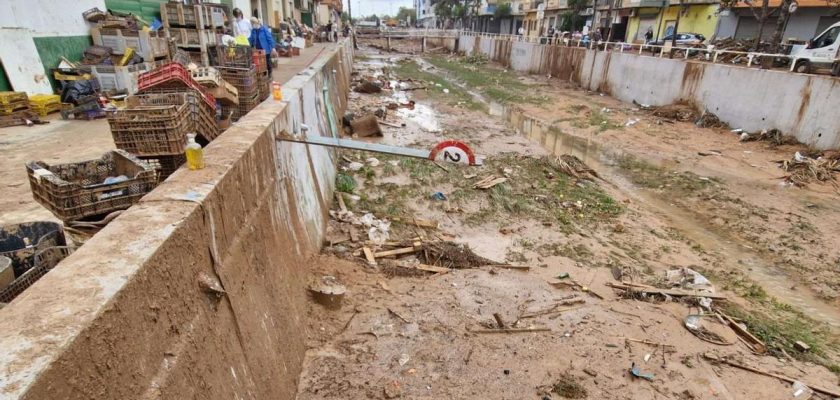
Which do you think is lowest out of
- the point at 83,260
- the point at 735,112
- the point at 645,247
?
the point at 645,247

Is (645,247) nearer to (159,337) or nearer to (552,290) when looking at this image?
(552,290)

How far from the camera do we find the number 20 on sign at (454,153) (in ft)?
A: 14.5

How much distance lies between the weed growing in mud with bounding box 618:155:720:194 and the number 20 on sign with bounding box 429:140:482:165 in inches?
394

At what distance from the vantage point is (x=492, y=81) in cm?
3091

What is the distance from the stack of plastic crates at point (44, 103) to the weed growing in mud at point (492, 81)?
20.2 m

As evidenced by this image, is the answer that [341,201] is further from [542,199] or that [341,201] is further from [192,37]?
[192,37]

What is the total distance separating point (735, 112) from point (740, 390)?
15260 mm

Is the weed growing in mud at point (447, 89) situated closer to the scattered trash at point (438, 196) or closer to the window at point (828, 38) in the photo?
the scattered trash at point (438, 196)

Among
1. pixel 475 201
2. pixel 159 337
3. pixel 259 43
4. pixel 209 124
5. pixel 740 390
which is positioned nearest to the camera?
pixel 159 337

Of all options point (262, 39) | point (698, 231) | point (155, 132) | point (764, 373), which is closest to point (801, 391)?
point (764, 373)

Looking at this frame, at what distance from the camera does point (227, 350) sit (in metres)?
2.96

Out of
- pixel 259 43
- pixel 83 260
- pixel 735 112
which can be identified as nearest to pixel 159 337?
pixel 83 260

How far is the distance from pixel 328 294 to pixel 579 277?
4294 mm

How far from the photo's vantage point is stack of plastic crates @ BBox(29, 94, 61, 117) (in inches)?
293
